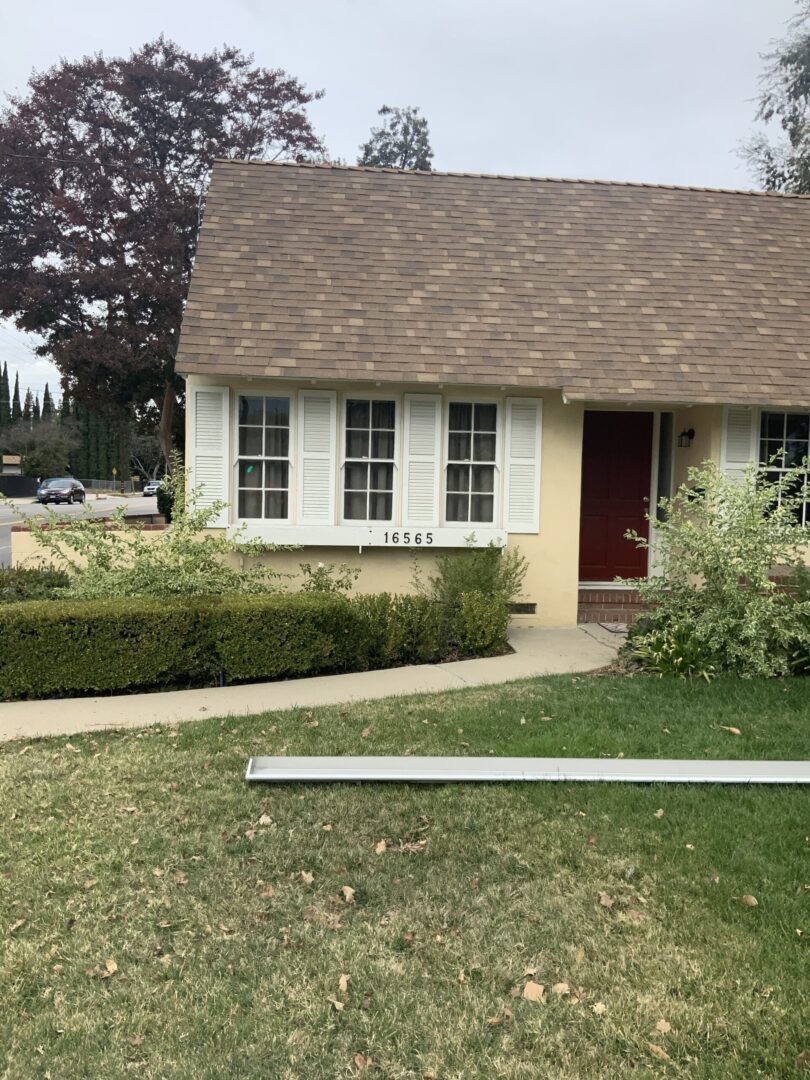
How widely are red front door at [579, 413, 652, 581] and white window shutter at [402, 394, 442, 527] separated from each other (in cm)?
233

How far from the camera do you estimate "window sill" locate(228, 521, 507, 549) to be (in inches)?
388

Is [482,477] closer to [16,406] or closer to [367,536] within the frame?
[367,536]

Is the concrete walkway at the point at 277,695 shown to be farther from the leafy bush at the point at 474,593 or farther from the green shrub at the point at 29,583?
the green shrub at the point at 29,583

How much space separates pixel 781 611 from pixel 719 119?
74.9 feet

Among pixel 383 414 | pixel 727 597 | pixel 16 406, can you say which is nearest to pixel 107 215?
pixel 383 414

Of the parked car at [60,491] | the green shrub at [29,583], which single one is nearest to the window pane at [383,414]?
the green shrub at [29,583]

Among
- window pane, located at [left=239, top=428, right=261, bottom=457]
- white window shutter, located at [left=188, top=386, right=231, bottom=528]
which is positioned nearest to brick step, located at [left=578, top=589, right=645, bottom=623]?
window pane, located at [left=239, top=428, right=261, bottom=457]

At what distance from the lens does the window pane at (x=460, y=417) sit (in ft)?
33.6

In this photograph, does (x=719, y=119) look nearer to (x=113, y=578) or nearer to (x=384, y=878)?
(x=113, y=578)

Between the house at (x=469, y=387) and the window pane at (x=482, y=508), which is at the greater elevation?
the house at (x=469, y=387)

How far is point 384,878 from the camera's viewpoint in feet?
12.8

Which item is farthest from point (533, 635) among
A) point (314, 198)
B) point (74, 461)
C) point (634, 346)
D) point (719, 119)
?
point (74, 461)

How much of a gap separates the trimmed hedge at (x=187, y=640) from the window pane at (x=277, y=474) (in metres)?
2.50

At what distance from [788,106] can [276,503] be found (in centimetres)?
2392
